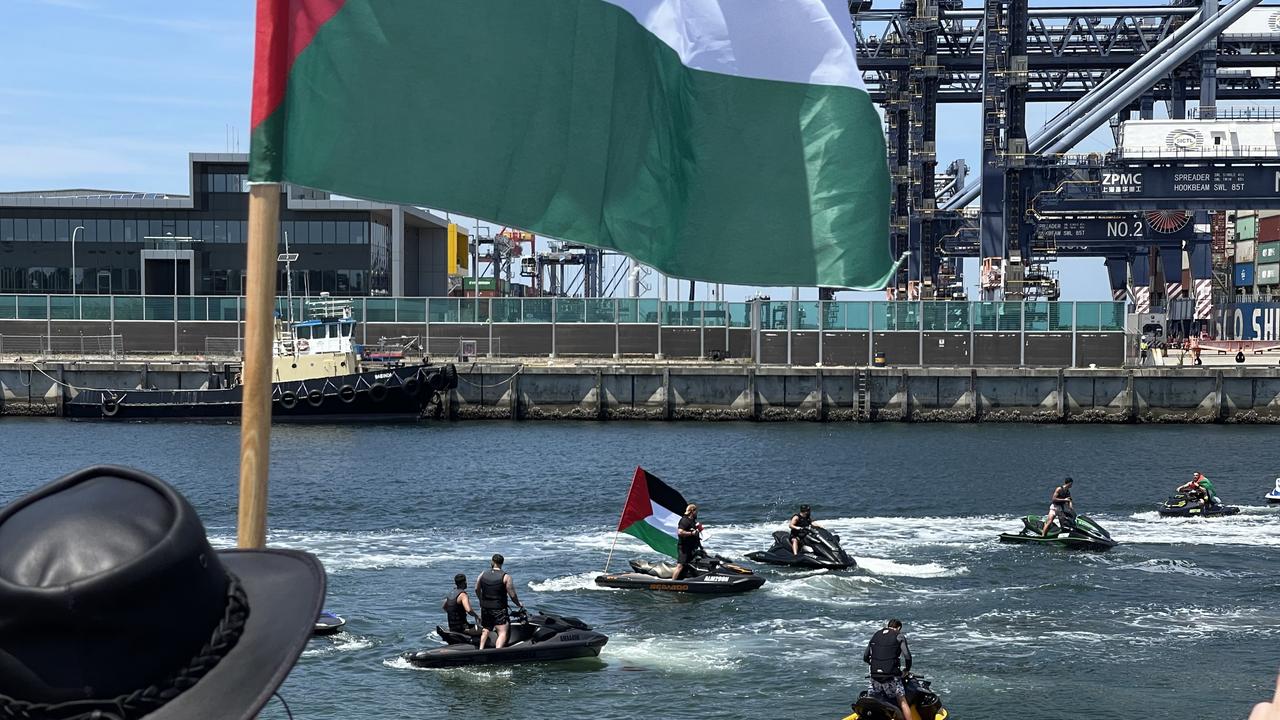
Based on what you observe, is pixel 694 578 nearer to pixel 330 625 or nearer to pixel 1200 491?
pixel 330 625

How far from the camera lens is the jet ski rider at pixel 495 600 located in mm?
25344

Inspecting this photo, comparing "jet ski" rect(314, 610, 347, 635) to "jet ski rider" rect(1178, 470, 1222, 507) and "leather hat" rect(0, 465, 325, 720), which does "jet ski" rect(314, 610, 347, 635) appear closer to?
"leather hat" rect(0, 465, 325, 720)

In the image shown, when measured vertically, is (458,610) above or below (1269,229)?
below

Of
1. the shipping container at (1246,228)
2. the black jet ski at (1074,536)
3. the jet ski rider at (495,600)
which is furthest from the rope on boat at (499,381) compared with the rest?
the shipping container at (1246,228)

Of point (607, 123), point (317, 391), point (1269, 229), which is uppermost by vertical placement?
point (1269, 229)

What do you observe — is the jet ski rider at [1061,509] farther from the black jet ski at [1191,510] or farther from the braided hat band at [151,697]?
the braided hat band at [151,697]

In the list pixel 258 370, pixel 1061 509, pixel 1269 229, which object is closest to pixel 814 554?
pixel 1061 509

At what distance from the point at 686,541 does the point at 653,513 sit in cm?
130

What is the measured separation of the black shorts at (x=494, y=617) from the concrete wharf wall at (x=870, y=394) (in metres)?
57.3

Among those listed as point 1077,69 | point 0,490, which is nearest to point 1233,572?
point 0,490

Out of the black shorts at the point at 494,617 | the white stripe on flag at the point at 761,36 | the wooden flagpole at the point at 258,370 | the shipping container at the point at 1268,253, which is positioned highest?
the shipping container at the point at 1268,253

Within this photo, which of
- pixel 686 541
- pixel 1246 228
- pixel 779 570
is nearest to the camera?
pixel 686 541

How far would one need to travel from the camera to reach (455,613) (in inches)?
1048

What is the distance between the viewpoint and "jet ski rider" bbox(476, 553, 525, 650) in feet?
83.1
